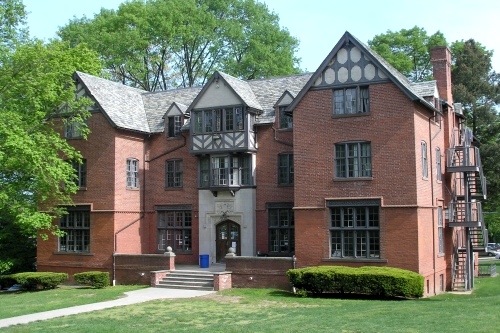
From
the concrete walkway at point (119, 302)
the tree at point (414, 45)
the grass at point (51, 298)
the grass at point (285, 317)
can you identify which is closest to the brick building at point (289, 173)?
the grass at point (51, 298)

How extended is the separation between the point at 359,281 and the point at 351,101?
8.16m

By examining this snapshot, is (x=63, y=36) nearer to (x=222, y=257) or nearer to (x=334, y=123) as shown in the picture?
(x=222, y=257)

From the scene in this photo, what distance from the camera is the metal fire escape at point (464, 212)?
1216 inches

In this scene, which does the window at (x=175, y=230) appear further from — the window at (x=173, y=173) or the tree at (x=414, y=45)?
the tree at (x=414, y=45)

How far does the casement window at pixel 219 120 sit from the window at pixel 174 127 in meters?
2.11

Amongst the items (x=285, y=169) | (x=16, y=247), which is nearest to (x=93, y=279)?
(x=16, y=247)

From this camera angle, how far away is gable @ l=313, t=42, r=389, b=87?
27.3m

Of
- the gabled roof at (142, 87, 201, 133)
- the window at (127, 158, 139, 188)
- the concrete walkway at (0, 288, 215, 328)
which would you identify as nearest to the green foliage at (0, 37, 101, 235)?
the window at (127, 158, 139, 188)

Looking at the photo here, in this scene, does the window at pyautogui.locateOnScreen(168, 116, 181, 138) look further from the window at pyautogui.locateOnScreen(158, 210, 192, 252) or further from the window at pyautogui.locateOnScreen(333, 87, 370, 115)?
the window at pyautogui.locateOnScreen(333, 87, 370, 115)

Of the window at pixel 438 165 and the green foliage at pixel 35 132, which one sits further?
the window at pixel 438 165

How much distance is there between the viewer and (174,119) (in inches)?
1374

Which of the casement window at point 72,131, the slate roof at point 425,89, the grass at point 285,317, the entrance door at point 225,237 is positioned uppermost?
the slate roof at point 425,89

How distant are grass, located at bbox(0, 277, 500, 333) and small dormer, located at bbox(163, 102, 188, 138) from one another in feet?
40.9

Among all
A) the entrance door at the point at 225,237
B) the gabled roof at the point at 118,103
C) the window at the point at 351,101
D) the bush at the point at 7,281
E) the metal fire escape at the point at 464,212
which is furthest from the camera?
the entrance door at the point at 225,237
